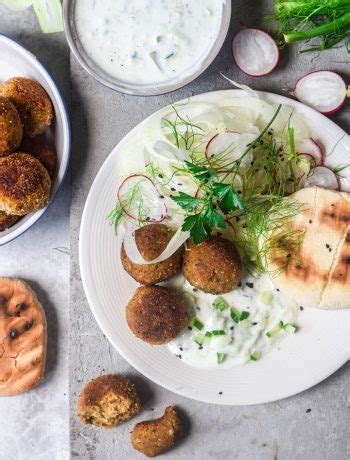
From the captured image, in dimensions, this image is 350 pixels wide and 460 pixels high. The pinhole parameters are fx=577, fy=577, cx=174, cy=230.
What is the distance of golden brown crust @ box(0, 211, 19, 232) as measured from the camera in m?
2.47

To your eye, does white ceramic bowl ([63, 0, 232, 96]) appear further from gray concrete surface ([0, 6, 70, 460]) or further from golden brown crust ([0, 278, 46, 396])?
golden brown crust ([0, 278, 46, 396])

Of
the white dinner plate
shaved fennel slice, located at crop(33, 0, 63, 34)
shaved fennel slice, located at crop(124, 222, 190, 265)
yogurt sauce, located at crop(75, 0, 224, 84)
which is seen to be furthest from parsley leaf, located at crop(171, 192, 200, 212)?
shaved fennel slice, located at crop(33, 0, 63, 34)

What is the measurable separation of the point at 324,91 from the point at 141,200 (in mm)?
920

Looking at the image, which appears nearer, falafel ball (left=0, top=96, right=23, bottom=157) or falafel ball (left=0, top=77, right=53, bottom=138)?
falafel ball (left=0, top=96, right=23, bottom=157)

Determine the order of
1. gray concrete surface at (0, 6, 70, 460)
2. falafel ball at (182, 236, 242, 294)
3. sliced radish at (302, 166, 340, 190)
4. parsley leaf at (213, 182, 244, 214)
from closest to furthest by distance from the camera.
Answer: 1. parsley leaf at (213, 182, 244, 214)
2. falafel ball at (182, 236, 242, 294)
3. sliced radish at (302, 166, 340, 190)
4. gray concrete surface at (0, 6, 70, 460)

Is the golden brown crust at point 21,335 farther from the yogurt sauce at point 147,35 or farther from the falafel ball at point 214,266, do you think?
the yogurt sauce at point 147,35

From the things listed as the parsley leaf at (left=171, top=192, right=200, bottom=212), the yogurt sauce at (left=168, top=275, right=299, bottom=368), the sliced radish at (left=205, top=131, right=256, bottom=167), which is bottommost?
the yogurt sauce at (left=168, top=275, right=299, bottom=368)

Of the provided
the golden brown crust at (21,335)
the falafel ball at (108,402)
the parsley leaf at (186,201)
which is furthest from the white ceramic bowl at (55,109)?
the falafel ball at (108,402)

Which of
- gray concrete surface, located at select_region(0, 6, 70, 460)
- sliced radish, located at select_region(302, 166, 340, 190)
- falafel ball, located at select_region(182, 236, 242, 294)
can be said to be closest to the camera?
falafel ball, located at select_region(182, 236, 242, 294)

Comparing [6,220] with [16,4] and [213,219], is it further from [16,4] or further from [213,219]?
[16,4]

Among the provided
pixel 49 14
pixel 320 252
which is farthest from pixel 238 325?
pixel 49 14

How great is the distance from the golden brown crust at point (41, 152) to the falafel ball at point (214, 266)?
0.72 meters

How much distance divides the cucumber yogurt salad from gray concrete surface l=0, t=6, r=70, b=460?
43 centimetres

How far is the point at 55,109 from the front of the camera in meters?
2.49
